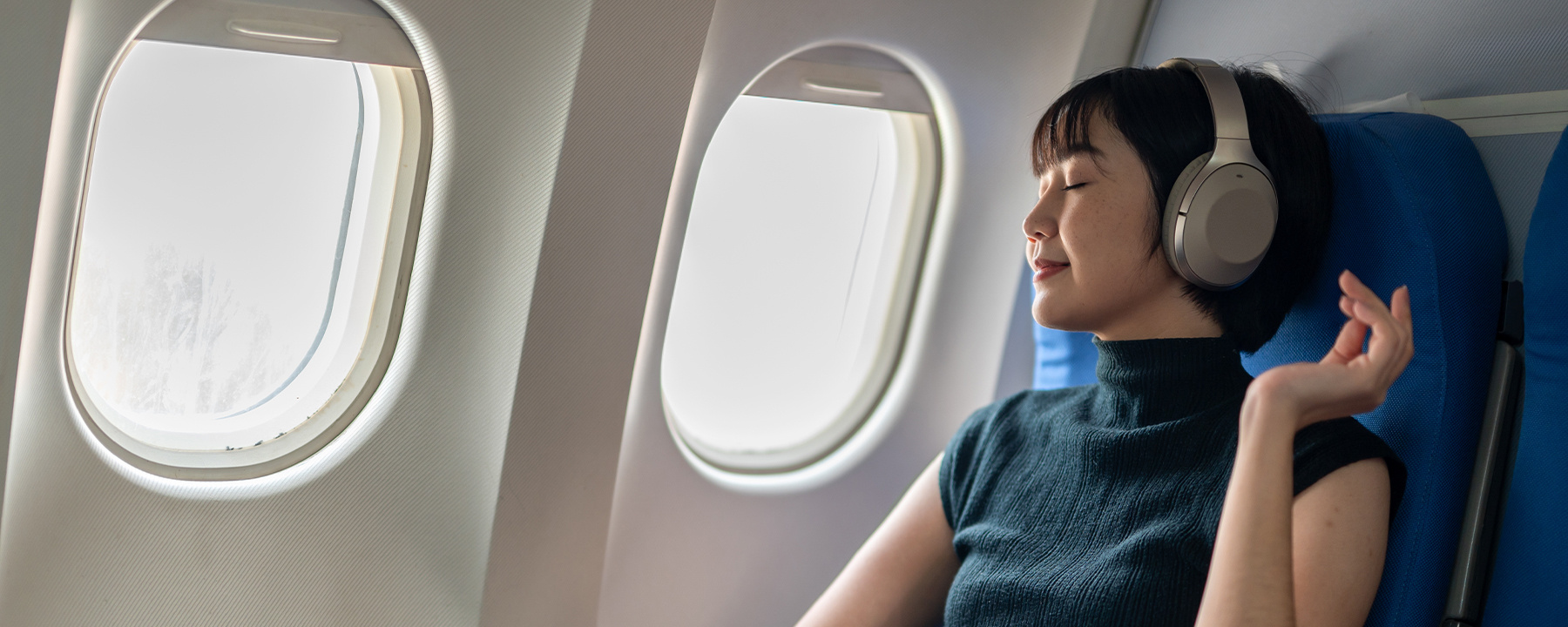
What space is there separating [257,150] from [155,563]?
0.77 metres

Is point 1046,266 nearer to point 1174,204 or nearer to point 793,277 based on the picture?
point 1174,204

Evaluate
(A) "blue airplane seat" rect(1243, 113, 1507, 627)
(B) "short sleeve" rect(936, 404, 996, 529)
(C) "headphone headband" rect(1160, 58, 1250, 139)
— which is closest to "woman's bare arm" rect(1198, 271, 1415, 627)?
(A) "blue airplane seat" rect(1243, 113, 1507, 627)

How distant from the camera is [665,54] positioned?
1807 millimetres

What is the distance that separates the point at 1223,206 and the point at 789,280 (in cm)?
132

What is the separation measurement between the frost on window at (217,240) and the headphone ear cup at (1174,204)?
1.42m

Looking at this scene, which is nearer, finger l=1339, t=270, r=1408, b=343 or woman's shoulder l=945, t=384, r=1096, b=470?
finger l=1339, t=270, r=1408, b=343

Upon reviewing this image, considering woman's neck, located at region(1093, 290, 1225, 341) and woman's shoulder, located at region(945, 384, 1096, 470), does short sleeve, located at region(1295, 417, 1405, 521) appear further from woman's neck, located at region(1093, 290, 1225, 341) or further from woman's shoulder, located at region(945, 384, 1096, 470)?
woman's shoulder, located at region(945, 384, 1096, 470)

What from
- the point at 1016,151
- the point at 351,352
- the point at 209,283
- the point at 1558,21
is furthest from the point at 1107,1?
the point at 209,283

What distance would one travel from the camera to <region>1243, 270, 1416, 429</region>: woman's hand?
44.0 inches

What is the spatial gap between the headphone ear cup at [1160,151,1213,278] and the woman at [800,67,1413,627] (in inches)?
1.0

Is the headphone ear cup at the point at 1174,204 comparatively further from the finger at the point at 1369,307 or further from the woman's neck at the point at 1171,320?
the finger at the point at 1369,307

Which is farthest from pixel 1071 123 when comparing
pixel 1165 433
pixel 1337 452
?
pixel 1337 452

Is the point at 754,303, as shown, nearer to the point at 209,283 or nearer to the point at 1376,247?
the point at 209,283

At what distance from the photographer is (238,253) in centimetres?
196
